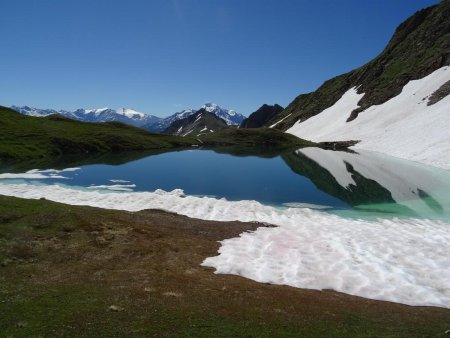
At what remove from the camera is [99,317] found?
599 inches

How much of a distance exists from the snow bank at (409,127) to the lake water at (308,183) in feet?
25.9

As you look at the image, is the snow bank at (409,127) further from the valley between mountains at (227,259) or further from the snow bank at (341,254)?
the snow bank at (341,254)

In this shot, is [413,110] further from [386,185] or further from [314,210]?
[314,210]

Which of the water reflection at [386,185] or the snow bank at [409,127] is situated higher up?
the snow bank at [409,127]

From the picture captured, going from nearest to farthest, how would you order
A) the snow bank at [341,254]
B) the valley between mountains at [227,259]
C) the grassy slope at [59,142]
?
the valley between mountains at [227,259] → the snow bank at [341,254] → the grassy slope at [59,142]

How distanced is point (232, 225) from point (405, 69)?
18553 cm

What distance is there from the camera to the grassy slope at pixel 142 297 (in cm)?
1484

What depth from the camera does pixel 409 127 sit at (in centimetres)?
12594

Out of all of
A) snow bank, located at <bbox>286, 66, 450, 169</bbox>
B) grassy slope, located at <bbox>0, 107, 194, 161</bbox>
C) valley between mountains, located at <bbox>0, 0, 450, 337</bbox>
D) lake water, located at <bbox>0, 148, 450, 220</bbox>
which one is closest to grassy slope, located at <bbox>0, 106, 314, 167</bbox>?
grassy slope, located at <bbox>0, 107, 194, 161</bbox>

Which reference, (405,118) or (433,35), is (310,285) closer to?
(405,118)

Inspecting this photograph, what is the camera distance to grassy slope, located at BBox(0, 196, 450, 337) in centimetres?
1484

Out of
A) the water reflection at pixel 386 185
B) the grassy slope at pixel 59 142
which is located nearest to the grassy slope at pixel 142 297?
the water reflection at pixel 386 185

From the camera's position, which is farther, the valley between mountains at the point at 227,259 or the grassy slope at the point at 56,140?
the grassy slope at the point at 56,140

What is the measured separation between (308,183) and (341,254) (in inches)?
1872
